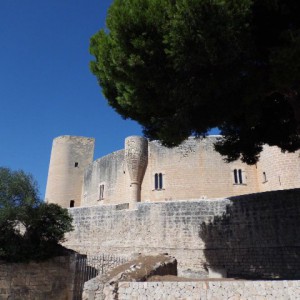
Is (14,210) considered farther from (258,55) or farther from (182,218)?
(258,55)

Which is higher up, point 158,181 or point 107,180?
point 107,180

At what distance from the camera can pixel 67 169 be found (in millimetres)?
32500

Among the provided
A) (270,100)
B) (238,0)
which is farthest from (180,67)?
(270,100)

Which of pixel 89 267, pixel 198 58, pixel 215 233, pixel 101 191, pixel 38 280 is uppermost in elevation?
pixel 101 191

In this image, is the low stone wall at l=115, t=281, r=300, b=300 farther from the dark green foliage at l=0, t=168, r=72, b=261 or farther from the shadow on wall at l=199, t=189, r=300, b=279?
the dark green foliage at l=0, t=168, r=72, b=261

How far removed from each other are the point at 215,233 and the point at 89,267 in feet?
17.3

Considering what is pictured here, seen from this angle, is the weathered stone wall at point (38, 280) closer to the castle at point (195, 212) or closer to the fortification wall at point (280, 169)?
the castle at point (195, 212)

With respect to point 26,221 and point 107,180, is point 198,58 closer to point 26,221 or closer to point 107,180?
point 26,221

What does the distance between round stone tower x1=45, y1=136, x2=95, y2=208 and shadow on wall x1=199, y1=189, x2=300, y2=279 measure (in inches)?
816

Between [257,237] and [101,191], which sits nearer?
[257,237]

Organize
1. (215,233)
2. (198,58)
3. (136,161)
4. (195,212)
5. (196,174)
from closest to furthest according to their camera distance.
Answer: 1. (198,58)
2. (215,233)
3. (195,212)
4. (196,174)
5. (136,161)

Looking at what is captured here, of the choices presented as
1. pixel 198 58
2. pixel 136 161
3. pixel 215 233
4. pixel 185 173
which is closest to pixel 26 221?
pixel 215 233

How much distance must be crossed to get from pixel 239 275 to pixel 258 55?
8.22 metres

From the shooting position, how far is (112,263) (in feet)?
43.3
